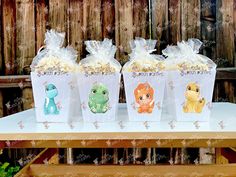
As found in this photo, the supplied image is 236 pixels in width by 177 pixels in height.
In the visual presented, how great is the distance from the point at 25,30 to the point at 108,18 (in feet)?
2.04

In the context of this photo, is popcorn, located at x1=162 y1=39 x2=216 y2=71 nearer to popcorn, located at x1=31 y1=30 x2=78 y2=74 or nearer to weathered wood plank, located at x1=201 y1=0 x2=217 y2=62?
popcorn, located at x1=31 y1=30 x2=78 y2=74

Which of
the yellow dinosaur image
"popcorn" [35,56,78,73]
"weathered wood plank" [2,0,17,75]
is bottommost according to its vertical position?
the yellow dinosaur image

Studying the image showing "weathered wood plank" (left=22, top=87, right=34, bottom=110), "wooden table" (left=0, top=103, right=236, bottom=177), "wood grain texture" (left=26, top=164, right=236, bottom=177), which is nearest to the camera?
"wooden table" (left=0, top=103, right=236, bottom=177)

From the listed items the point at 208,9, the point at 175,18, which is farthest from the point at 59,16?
the point at 208,9

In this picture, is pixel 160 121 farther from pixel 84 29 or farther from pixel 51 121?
pixel 84 29

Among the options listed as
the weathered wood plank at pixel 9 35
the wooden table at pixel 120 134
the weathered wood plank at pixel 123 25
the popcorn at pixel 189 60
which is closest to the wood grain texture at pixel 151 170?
the wooden table at pixel 120 134

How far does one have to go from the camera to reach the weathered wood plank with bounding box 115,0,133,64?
3.37 metres

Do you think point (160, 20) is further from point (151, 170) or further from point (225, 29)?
point (151, 170)

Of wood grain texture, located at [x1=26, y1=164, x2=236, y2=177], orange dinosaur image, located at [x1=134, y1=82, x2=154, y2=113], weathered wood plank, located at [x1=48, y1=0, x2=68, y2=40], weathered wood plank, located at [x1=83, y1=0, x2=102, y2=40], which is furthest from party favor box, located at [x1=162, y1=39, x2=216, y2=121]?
weathered wood plank, located at [x1=48, y1=0, x2=68, y2=40]

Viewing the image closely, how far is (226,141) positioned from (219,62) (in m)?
1.67

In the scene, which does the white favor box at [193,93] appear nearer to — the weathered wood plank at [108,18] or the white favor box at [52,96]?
the white favor box at [52,96]

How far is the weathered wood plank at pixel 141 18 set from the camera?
3365 mm

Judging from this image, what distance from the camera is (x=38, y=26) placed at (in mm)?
3436

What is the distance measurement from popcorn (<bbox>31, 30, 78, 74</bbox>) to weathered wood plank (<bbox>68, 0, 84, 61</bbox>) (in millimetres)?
1209
